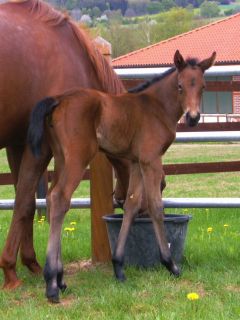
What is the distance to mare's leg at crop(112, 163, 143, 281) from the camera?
212 inches

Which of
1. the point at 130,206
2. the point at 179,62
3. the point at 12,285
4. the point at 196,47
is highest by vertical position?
the point at 179,62

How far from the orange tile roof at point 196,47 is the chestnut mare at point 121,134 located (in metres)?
33.6

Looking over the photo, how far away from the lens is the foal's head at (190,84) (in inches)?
195

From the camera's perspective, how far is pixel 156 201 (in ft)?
17.1

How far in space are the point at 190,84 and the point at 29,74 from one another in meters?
1.14

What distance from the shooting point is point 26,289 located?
5.24 m

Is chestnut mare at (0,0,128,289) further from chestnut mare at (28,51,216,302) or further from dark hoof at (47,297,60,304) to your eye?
dark hoof at (47,297,60,304)

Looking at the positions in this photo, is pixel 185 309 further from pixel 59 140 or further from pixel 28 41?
pixel 28 41

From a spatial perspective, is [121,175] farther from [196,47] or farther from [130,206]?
[196,47]

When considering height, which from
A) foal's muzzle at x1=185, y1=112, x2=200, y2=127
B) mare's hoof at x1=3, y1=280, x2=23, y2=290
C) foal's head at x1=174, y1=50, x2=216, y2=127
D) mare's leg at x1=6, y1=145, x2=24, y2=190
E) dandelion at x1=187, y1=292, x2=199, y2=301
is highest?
foal's head at x1=174, y1=50, x2=216, y2=127

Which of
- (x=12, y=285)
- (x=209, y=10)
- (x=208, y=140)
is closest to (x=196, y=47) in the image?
(x=208, y=140)

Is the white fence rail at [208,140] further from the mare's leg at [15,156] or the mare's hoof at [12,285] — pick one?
the mare's hoof at [12,285]

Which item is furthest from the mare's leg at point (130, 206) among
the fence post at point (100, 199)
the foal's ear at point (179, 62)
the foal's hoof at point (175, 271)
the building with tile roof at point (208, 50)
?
the building with tile roof at point (208, 50)

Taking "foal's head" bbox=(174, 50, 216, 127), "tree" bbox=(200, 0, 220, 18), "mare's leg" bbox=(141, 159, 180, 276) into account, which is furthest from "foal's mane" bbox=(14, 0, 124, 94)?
"tree" bbox=(200, 0, 220, 18)
